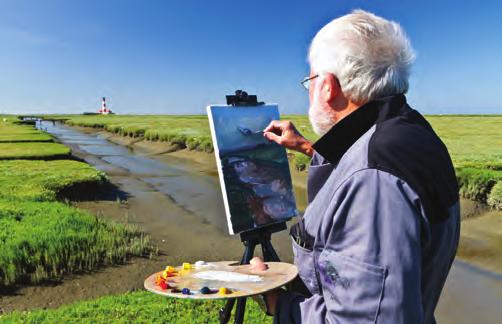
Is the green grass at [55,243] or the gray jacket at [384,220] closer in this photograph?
the gray jacket at [384,220]

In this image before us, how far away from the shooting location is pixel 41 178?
13891 mm

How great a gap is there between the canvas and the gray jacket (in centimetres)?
185

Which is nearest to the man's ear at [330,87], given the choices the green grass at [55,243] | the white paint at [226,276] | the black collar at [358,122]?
the black collar at [358,122]

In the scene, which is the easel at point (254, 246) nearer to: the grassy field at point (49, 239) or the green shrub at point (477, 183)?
the grassy field at point (49, 239)

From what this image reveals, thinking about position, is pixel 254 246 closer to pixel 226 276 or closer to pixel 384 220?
pixel 226 276

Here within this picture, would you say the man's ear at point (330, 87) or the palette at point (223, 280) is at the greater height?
the man's ear at point (330, 87)

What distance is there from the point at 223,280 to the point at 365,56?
1.58m

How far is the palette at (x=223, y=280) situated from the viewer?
97.7 inches

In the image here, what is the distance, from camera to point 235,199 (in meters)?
3.82

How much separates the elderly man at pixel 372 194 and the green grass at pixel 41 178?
10754 millimetres

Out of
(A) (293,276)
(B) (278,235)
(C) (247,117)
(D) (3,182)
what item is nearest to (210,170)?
(D) (3,182)

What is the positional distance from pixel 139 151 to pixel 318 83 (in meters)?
32.9

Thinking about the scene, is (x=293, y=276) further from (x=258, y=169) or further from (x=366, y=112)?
(x=258, y=169)

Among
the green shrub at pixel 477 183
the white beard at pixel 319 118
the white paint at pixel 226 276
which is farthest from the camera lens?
the green shrub at pixel 477 183
